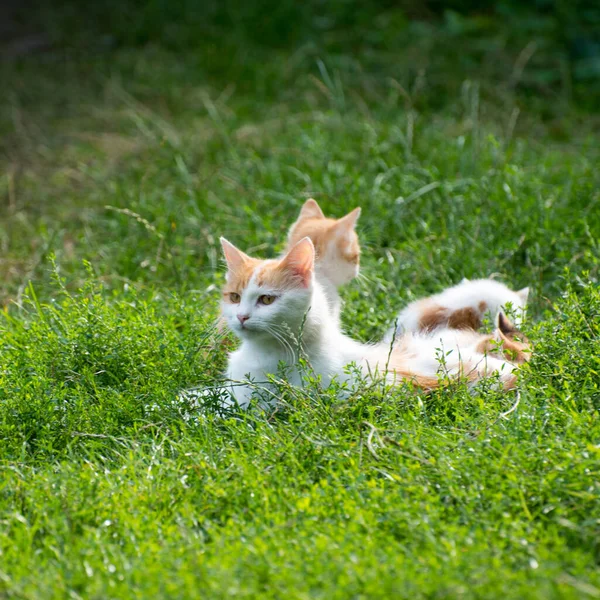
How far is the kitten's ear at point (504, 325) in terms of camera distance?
3.78 metres

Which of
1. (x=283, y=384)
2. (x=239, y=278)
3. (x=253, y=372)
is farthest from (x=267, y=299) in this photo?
(x=283, y=384)

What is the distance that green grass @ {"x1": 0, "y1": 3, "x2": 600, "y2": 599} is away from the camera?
2445 mm

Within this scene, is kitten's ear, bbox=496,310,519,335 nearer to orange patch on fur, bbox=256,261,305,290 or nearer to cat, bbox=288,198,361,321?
cat, bbox=288,198,361,321

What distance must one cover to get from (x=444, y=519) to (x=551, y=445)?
0.45m

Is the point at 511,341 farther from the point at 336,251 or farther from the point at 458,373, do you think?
the point at 336,251

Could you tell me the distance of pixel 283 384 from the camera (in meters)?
3.24

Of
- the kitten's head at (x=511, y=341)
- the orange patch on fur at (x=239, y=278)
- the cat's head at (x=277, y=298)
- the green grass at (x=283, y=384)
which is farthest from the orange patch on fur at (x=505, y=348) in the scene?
the orange patch on fur at (x=239, y=278)

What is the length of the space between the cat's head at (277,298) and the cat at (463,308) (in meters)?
0.68

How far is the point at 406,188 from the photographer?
5.43 m

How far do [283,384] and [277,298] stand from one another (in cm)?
40

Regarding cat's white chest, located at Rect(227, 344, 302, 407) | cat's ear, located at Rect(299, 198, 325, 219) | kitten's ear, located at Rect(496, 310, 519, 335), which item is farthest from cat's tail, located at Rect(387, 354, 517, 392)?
cat's ear, located at Rect(299, 198, 325, 219)

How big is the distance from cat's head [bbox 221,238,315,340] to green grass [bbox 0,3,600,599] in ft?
1.12

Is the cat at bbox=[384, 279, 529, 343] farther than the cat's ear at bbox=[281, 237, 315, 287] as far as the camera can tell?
Yes

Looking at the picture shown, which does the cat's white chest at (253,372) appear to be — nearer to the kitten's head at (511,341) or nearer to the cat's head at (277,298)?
the cat's head at (277,298)
